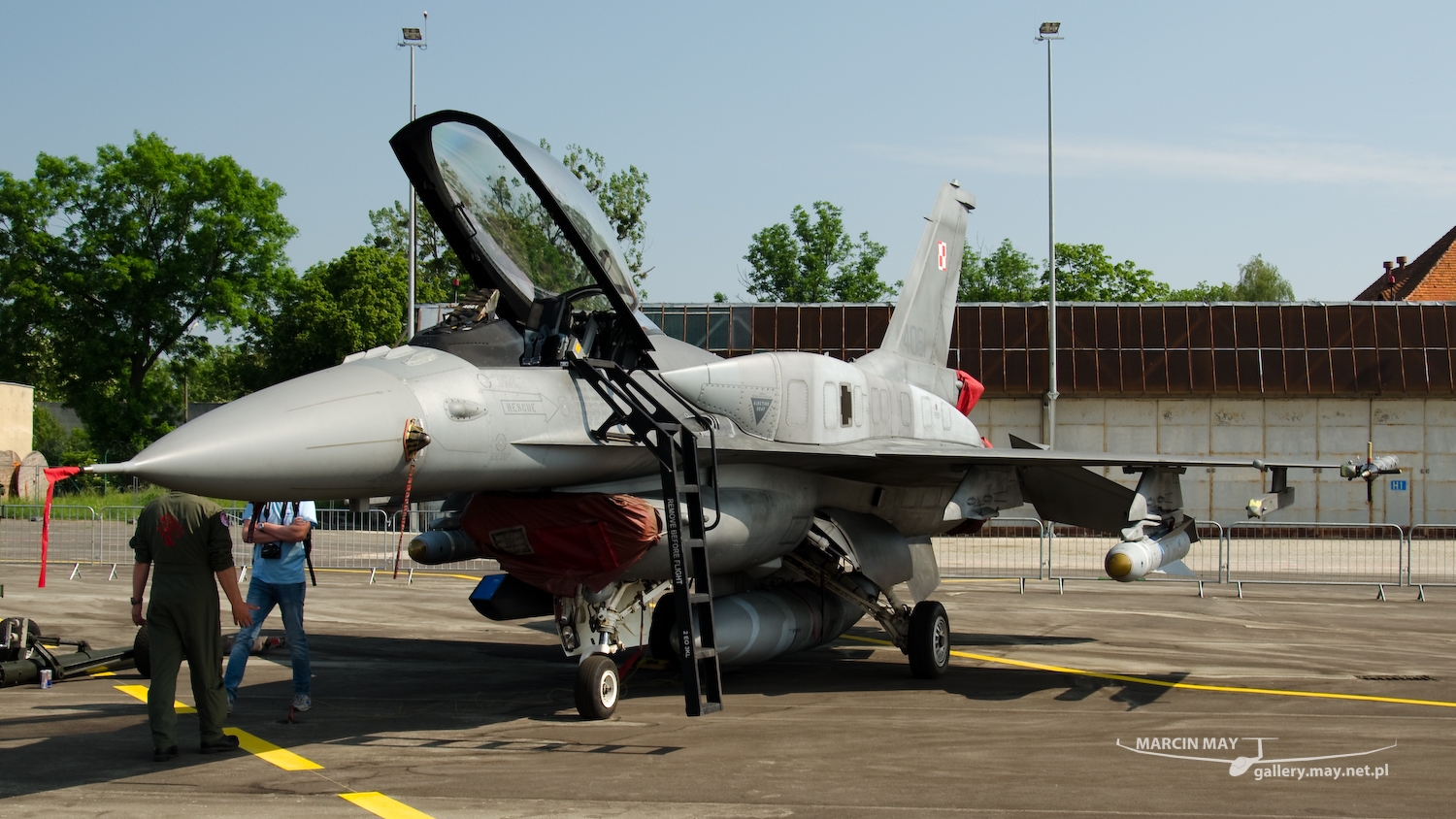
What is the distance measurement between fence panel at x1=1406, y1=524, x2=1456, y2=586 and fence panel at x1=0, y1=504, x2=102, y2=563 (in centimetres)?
2226

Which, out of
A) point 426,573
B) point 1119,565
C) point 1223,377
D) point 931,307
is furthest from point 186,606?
point 1223,377

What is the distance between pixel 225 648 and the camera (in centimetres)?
1163

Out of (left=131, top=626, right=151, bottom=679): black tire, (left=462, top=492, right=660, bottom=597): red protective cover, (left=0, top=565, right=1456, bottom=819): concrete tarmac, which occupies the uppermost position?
(left=462, top=492, right=660, bottom=597): red protective cover

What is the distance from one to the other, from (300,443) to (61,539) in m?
21.5

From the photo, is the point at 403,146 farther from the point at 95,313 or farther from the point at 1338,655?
the point at 95,313

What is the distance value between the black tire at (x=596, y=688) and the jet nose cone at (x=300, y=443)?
218 centimetres

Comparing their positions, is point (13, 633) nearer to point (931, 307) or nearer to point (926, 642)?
point (926, 642)

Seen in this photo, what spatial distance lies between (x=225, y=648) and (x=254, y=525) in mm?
4457

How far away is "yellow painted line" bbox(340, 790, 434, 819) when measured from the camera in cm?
575

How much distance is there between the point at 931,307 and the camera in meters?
13.2

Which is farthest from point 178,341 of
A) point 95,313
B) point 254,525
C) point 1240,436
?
point 254,525

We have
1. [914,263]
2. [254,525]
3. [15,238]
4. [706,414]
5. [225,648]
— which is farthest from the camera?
[15,238]

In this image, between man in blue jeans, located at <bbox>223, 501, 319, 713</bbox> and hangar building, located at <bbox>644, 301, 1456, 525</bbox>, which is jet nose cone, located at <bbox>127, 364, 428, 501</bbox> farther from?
hangar building, located at <bbox>644, 301, 1456, 525</bbox>

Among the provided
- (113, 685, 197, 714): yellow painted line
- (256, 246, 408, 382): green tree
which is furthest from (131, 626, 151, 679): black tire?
(256, 246, 408, 382): green tree
